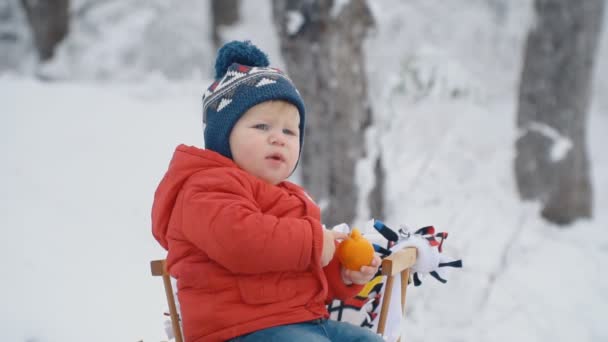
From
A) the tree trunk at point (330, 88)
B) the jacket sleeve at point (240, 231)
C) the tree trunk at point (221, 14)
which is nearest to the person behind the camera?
the jacket sleeve at point (240, 231)

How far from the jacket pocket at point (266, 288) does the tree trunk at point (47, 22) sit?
754 cm

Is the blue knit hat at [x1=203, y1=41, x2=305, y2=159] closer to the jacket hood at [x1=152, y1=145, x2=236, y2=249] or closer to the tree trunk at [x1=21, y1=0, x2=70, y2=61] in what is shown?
the jacket hood at [x1=152, y1=145, x2=236, y2=249]

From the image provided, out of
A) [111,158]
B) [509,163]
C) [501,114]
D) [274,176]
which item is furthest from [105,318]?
[501,114]

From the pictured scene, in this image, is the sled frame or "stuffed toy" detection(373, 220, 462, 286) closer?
the sled frame

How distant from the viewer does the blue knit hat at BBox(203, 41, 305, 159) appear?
1.87 meters

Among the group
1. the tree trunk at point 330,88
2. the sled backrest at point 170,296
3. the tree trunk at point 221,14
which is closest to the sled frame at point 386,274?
the sled backrest at point 170,296

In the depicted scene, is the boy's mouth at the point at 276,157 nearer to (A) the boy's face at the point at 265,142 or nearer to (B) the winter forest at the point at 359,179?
(A) the boy's face at the point at 265,142

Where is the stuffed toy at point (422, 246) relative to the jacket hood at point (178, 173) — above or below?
below

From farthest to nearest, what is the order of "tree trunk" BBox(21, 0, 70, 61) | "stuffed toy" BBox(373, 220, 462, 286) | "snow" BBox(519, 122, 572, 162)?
"tree trunk" BBox(21, 0, 70, 61), "snow" BBox(519, 122, 572, 162), "stuffed toy" BBox(373, 220, 462, 286)

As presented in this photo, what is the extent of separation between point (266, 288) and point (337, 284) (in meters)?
0.35

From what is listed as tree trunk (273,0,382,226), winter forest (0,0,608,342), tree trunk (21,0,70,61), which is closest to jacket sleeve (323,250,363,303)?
winter forest (0,0,608,342)

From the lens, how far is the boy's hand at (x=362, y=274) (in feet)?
6.15

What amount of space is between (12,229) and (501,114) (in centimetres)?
963

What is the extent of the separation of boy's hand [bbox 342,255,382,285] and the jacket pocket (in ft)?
0.77
